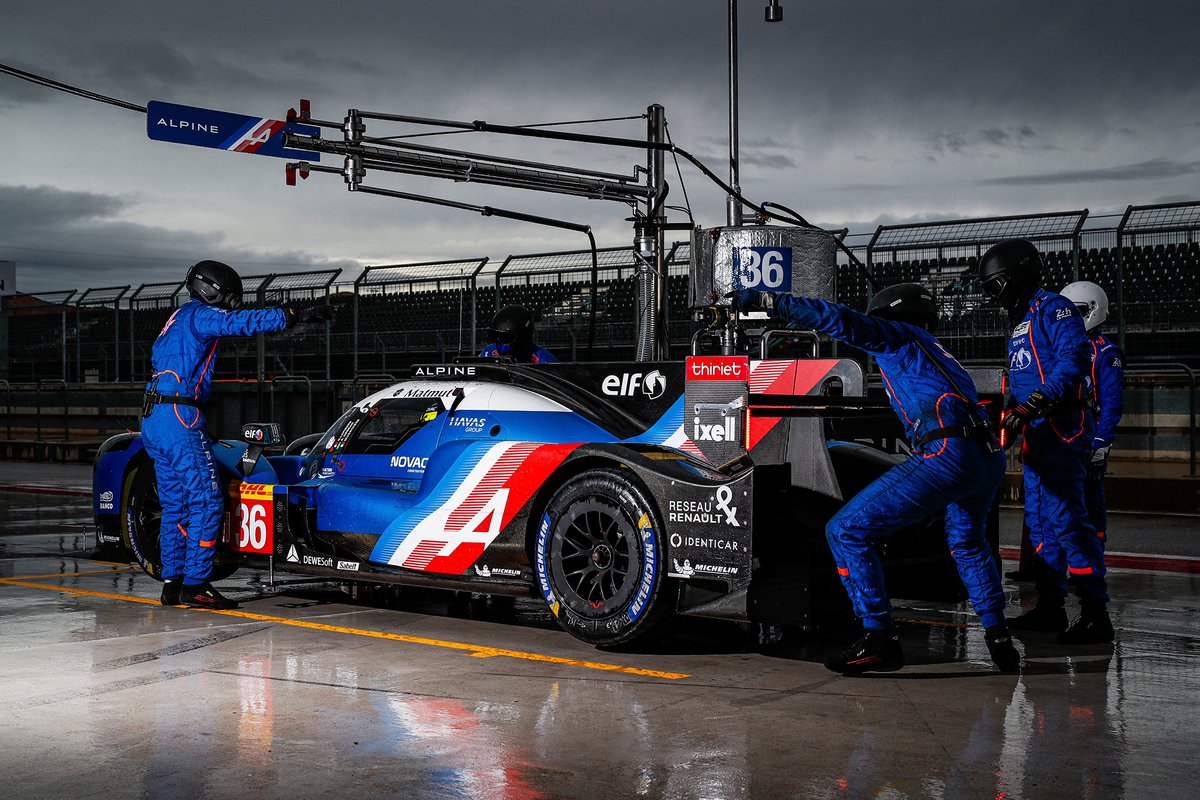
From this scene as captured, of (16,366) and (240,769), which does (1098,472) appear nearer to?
(240,769)

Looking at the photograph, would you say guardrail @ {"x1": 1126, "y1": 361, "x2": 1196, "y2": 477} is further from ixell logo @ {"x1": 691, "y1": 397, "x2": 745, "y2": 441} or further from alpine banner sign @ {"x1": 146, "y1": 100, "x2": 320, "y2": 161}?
alpine banner sign @ {"x1": 146, "y1": 100, "x2": 320, "y2": 161}

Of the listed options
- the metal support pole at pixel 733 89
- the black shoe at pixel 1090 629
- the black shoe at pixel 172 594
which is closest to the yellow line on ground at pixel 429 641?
the black shoe at pixel 172 594

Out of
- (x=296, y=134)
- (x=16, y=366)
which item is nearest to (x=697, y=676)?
(x=296, y=134)

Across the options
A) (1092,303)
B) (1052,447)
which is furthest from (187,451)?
(1092,303)

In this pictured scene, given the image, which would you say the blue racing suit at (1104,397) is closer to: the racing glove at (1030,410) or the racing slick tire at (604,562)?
the racing glove at (1030,410)

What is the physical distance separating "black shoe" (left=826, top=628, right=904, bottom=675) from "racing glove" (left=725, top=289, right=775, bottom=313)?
1.63 m

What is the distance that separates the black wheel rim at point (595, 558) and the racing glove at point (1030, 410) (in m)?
1.95

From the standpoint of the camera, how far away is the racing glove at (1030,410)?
251 inches

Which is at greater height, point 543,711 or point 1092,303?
point 1092,303

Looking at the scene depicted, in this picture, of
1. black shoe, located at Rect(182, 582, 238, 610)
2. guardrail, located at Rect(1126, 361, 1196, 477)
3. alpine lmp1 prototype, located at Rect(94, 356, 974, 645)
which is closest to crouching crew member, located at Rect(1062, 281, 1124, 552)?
alpine lmp1 prototype, located at Rect(94, 356, 974, 645)

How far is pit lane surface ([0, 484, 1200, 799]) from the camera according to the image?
14.4 ft

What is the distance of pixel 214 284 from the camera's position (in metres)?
8.48

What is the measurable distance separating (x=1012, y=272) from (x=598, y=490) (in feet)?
8.48

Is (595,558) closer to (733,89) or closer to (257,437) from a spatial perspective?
(257,437)
